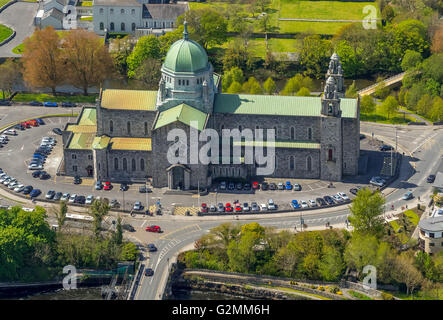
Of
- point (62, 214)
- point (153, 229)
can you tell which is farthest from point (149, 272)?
point (62, 214)

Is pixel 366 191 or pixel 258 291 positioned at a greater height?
pixel 366 191

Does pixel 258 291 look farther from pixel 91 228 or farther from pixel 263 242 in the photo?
pixel 91 228

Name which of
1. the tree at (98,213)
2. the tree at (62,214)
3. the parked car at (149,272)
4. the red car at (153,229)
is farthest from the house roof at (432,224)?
the tree at (62,214)

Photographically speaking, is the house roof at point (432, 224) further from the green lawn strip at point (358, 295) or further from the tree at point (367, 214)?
the green lawn strip at point (358, 295)

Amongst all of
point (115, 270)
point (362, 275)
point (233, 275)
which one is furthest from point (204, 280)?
point (362, 275)

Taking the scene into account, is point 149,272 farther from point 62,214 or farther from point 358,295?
point 358,295

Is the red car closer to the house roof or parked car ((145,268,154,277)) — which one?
parked car ((145,268,154,277))

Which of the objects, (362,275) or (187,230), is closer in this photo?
(362,275)
